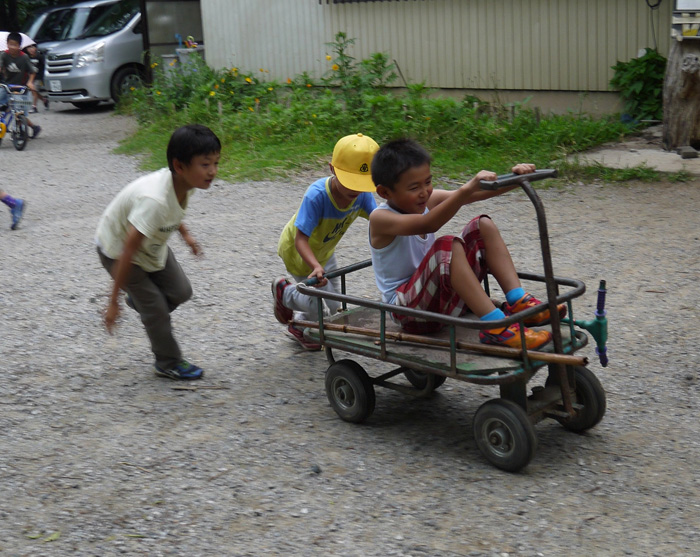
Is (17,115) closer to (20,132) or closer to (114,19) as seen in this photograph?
(20,132)

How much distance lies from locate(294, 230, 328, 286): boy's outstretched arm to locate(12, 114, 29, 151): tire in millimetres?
9987

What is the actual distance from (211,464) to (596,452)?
159 cm

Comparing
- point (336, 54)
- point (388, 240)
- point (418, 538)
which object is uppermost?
point (336, 54)

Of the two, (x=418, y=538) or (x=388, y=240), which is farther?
(x=388, y=240)

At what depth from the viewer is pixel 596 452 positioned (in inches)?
140

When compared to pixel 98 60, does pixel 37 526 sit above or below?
below

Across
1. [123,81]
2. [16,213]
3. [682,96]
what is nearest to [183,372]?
[16,213]

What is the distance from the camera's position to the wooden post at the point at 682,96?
892 cm

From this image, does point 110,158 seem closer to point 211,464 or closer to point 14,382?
point 14,382

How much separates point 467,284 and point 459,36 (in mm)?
9209

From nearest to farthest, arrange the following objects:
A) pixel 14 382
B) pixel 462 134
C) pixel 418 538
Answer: pixel 418 538
pixel 14 382
pixel 462 134

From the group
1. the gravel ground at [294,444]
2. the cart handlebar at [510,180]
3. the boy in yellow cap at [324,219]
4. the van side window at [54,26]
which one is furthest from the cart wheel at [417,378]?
the van side window at [54,26]

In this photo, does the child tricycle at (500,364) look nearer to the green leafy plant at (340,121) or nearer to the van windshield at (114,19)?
→ the green leafy plant at (340,121)

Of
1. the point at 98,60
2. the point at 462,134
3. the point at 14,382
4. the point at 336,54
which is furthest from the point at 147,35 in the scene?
the point at 14,382
